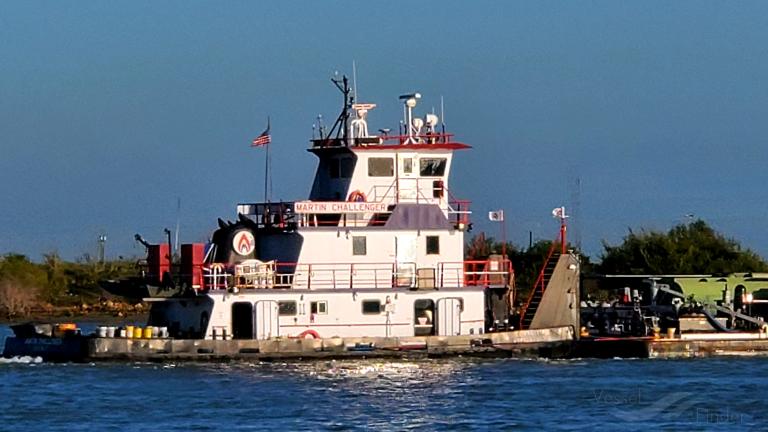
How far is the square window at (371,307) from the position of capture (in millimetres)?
44312

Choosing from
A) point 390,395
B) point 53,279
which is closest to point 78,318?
point 53,279

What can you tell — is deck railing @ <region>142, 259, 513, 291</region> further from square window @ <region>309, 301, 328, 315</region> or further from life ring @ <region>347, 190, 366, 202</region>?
life ring @ <region>347, 190, 366, 202</region>

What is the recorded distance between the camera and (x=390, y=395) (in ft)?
129

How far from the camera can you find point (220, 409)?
3703 cm

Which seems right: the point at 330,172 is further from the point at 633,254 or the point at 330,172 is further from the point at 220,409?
the point at 633,254

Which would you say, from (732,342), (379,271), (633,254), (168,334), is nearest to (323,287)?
(379,271)

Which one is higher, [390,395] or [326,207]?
[326,207]

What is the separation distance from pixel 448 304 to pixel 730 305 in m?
9.77

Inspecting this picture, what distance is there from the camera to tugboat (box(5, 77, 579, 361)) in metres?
43.9

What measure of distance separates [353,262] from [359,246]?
16.9 inches

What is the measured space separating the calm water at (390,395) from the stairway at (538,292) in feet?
5.57

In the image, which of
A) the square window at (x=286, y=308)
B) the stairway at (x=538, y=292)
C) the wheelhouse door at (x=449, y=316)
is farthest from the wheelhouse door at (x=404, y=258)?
the stairway at (x=538, y=292)

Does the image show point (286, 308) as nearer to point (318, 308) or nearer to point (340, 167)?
point (318, 308)

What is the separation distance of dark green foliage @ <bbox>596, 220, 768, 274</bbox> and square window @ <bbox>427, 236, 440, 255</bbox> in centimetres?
2676
